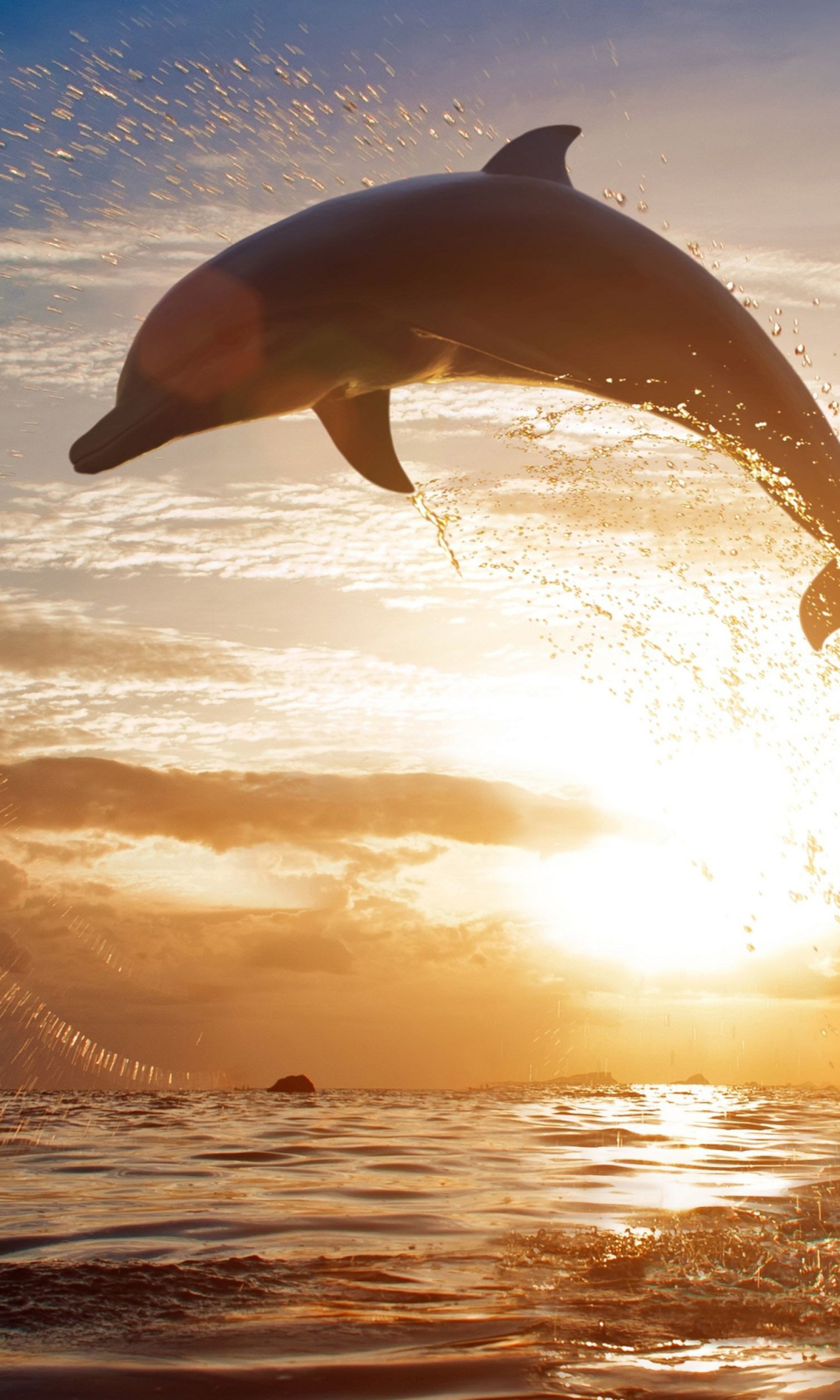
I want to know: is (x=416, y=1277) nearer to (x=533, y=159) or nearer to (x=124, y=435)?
(x=124, y=435)

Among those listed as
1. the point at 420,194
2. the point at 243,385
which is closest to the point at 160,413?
the point at 243,385

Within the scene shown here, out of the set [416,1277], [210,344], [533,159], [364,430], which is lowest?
[416,1277]

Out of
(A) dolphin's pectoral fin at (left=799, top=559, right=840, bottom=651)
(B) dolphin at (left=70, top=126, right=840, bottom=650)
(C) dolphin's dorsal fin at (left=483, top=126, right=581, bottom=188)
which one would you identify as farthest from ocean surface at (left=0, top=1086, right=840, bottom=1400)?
(C) dolphin's dorsal fin at (left=483, top=126, right=581, bottom=188)

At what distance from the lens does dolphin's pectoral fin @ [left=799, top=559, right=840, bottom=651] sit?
333 inches

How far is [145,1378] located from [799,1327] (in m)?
2.99

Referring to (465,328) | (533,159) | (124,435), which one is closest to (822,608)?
(465,328)

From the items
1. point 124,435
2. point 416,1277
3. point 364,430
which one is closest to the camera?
point 124,435

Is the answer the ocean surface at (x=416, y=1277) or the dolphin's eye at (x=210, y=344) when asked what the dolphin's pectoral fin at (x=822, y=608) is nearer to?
the ocean surface at (x=416, y=1277)

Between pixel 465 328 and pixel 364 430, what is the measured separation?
136 centimetres

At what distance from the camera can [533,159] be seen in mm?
7828

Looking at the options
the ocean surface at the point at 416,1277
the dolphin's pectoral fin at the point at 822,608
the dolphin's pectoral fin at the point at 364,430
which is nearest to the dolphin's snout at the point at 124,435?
the dolphin's pectoral fin at the point at 364,430

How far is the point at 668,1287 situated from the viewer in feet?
20.3

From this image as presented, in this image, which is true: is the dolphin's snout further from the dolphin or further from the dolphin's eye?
the dolphin's eye

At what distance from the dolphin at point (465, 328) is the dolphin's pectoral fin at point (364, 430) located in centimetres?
1
